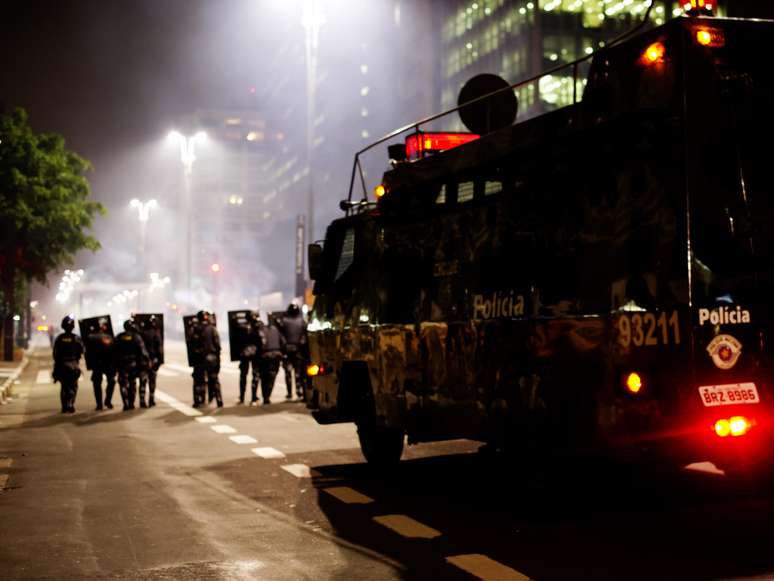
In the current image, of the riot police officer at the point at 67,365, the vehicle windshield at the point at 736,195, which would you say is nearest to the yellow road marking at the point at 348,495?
the vehicle windshield at the point at 736,195

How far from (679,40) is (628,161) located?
0.84 metres

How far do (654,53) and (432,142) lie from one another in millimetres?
3572

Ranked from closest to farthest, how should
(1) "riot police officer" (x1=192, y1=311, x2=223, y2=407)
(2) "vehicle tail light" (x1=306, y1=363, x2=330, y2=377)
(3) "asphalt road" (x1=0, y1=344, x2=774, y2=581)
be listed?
(3) "asphalt road" (x1=0, y1=344, x2=774, y2=581)
(2) "vehicle tail light" (x1=306, y1=363, x2=330, y2=377)
(1) "riot police officer" (x1=192, y1=311, x2=223, y2=407)

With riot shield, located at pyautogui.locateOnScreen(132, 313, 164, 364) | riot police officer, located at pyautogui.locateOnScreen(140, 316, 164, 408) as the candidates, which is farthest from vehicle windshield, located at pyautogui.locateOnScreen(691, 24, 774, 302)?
riot shield, located at pyautogui.locateOnScreen(132, 313, 164, 364)

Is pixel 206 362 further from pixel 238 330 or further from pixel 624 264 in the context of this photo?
pixel 624 264

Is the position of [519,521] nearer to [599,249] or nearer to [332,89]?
[599,249]

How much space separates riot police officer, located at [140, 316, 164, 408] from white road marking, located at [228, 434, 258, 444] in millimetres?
6543

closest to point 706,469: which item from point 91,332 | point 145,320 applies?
point 91,332

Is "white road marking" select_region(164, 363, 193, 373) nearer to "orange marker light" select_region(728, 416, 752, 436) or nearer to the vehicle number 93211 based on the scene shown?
the vehicle number 93211

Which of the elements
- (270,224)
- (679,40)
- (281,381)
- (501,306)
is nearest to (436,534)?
(501,306)

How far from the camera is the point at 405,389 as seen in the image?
10094 mm

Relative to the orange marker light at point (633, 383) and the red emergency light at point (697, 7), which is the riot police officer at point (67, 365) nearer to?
the orange marker light at point (633, 383)

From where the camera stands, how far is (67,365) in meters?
20.8

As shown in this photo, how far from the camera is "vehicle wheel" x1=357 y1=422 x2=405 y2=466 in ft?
37.2
